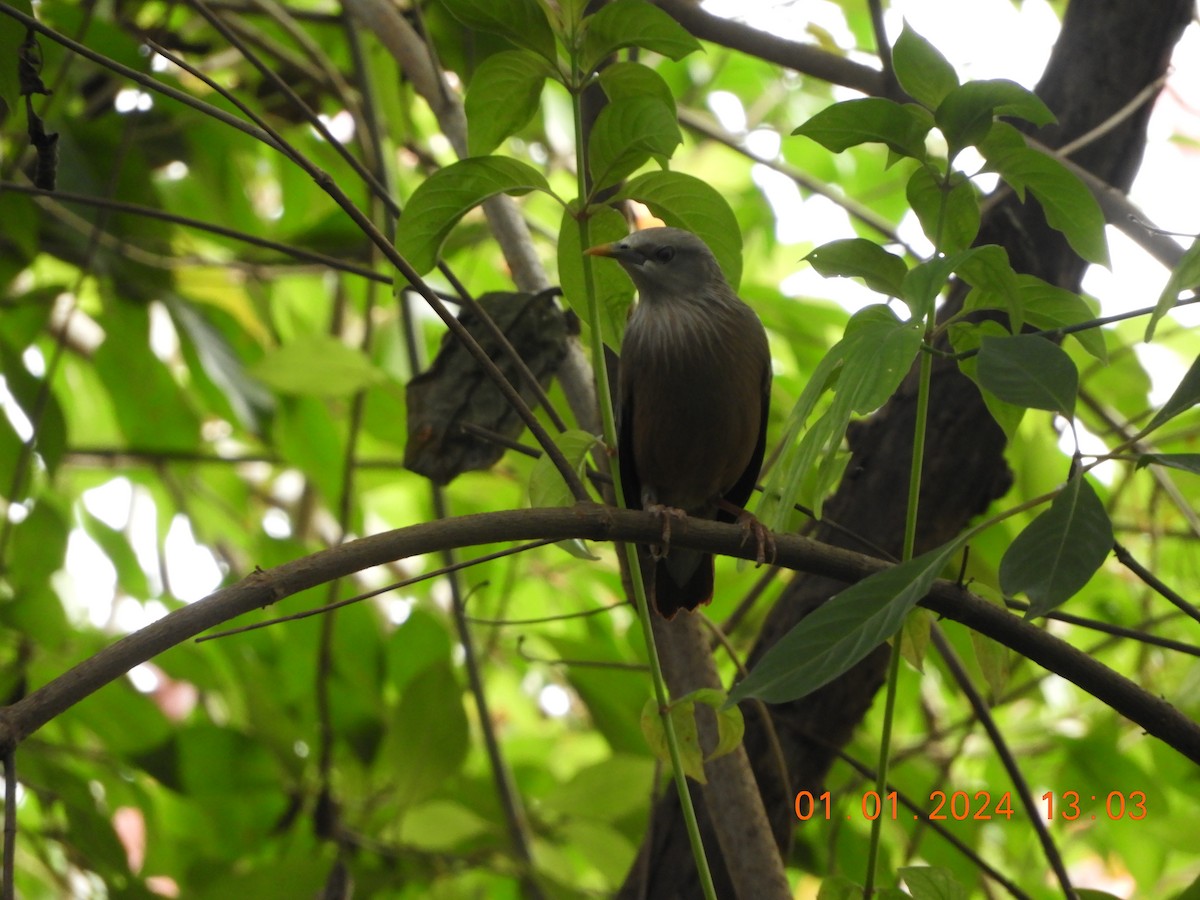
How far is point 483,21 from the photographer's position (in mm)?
1485

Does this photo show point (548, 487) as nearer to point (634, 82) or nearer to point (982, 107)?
point (634, 82)

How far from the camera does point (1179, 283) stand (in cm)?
122

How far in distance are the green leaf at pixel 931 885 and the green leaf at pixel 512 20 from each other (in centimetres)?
118

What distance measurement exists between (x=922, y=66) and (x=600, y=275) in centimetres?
72

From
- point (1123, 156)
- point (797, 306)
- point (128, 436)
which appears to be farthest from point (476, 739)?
point (1123, 156)

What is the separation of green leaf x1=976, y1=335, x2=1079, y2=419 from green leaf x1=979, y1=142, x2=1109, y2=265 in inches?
14.2

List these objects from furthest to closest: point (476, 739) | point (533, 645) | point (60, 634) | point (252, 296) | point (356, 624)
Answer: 1. point (476, 739)
2. point (533, 645)
3. point (252, 296)
4. point (356, 624)
5. point (60, 634)

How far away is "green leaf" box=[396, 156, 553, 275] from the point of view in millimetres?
1581


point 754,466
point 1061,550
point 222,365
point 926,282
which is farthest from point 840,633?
point 222,365

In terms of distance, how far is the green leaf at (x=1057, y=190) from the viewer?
1.47m

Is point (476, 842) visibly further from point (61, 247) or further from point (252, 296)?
point (61, 247)

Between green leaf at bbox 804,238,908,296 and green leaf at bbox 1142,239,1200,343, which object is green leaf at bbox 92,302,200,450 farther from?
green leaf at bbox 1142,239,1200,343

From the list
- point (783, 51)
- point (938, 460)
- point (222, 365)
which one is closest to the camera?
point (783, 51)

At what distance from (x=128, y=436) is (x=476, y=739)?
1.80m
